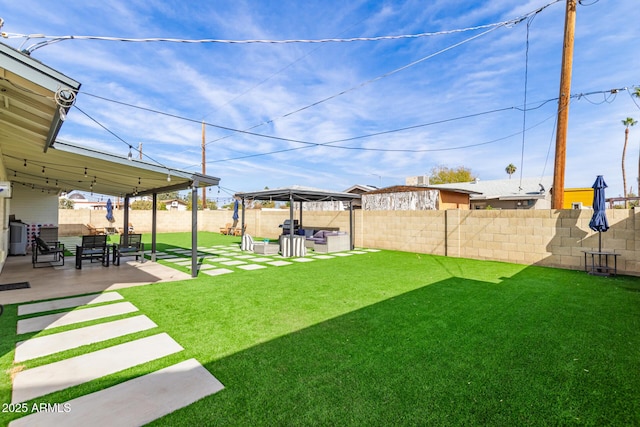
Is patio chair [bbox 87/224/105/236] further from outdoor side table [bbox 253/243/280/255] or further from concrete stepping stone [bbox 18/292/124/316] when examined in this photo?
concrete stepping stone [bbox 18/292/124/316]

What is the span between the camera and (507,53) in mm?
10922

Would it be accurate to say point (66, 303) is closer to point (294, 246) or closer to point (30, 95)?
point (30, 95)

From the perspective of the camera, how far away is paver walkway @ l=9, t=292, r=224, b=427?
2.12m

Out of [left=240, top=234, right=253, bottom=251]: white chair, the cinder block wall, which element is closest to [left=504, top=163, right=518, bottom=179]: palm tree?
the cinder block wall

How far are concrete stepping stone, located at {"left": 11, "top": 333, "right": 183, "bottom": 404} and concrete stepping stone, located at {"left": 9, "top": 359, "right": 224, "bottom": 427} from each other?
0.22ft

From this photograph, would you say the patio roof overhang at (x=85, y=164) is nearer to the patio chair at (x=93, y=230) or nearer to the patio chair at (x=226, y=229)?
the patio chair at (x=93, y=230)

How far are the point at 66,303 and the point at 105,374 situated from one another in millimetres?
3057

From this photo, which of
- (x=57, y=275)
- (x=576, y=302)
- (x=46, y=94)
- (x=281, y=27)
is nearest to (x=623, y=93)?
(x=576, y=302)

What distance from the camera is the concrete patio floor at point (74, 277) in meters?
5.36

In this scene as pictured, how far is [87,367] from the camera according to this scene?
110 inches

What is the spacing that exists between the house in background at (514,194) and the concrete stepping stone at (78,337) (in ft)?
53.5

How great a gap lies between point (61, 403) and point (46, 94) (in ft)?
8.68

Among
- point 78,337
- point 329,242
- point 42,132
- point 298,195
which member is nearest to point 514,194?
point 329,242

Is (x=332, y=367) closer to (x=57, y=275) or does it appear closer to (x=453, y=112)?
(x=57, y=275)
